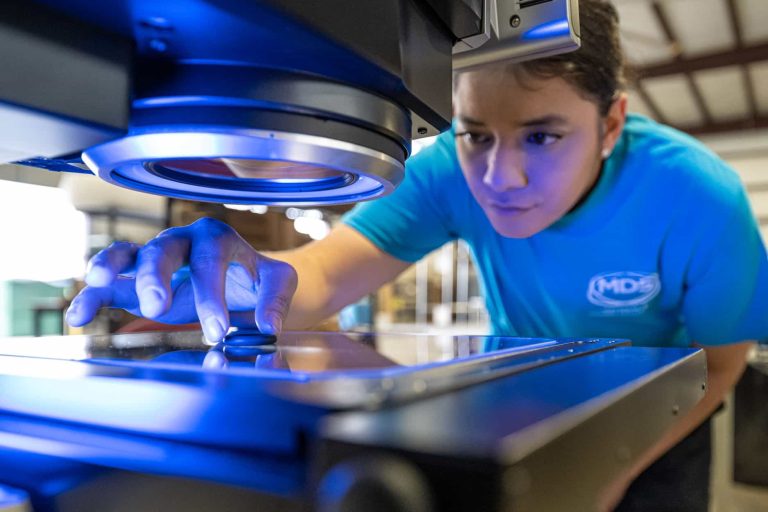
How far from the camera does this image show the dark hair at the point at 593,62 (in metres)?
0.85

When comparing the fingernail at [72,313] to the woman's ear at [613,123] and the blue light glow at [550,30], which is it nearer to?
the blue light glow at [550,30]

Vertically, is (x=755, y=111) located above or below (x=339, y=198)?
above

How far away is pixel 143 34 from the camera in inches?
15.8

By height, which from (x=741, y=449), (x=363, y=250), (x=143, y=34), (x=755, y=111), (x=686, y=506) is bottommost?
(x=741, y=449)

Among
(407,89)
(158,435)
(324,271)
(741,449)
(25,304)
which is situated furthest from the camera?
(25,304)

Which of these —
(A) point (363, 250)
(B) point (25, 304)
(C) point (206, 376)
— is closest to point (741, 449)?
(A) point (363, 250)

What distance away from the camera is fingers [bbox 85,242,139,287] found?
0.57 m

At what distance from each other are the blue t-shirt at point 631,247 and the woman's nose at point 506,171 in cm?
22

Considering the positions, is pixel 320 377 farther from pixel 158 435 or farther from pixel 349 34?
pixel 349 34

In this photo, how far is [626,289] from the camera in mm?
1007

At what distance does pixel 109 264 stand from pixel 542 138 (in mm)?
A: 575

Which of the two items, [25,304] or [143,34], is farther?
[25,304]

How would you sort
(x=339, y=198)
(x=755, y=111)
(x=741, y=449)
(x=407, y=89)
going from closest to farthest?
(x=407, y=89) < (x=339, y=198) < (x=741, y=449) < (x=755, y=111)

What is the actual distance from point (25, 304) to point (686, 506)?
5590mm
